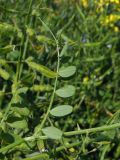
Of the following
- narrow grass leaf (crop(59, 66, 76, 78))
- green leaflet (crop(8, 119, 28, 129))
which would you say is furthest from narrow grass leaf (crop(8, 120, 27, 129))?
narrow grass leaf (crop(59, 66, 76, 78))

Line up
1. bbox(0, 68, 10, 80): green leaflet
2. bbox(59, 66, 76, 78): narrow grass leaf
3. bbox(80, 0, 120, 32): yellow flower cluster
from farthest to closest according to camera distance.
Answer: bbox(80, 0, 120, 32): yellow flower cluster
bbox(0, 68, 10, 80): green leaflet
bbox(59, 66, 76, 78): narrow grass leaf

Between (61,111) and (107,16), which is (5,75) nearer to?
(61,111)

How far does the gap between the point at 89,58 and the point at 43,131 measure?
0.95 meters

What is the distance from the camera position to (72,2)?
224 cm

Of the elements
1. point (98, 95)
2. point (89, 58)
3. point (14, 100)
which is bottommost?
point (98, 95)

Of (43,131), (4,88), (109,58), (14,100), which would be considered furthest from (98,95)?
(43,131)

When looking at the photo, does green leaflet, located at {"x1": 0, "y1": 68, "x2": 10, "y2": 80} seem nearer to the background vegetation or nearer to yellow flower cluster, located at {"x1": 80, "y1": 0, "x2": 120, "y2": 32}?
the background vegetation

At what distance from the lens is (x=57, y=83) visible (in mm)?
1331

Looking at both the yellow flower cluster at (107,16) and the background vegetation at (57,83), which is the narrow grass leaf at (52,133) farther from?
the yellow flower cluster at (107,16)

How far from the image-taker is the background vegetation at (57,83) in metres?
0.88

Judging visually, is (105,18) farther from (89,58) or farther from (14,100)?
(14,100)

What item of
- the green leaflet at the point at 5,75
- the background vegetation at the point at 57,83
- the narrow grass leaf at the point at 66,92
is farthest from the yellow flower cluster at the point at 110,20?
the narrow grass leaf at the point at 66,92

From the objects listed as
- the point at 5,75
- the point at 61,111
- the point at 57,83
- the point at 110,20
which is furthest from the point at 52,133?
the point at 110,20

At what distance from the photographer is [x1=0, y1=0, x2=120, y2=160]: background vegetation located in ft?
2.90
